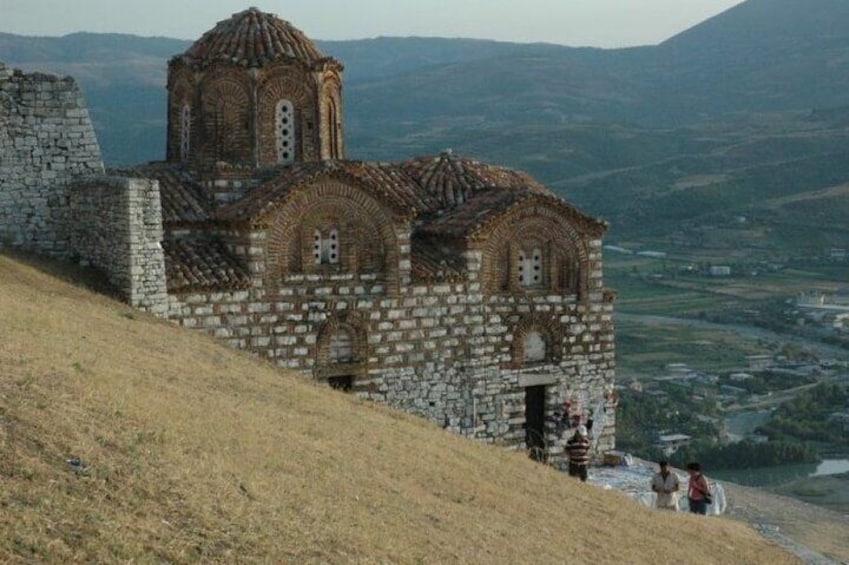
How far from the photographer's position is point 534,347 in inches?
859

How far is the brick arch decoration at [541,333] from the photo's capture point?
2156 cm

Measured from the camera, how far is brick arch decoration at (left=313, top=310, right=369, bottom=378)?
19.8 meters

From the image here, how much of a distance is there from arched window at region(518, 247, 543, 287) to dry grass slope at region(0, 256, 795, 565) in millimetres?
5561

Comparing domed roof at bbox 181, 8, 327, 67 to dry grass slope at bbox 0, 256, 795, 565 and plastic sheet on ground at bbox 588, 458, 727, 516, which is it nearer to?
dry grass slope at bbox 0, 256, 795, 565

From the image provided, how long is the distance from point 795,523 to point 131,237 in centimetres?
1150

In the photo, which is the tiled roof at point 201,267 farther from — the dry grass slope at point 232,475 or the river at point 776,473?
the river at point 776,473

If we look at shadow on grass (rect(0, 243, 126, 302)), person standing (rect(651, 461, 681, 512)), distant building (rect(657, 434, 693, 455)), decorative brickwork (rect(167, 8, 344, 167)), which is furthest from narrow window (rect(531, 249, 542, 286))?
distant building (rect(657, 434, 693, 455))

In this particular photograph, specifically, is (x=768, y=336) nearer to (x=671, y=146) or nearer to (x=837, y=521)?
(x=837, y=521)

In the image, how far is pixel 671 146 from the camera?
133m

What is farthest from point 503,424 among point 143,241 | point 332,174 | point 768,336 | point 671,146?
point 671,146

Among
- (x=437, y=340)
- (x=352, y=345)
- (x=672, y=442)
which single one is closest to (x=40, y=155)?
(x=352, y=345)

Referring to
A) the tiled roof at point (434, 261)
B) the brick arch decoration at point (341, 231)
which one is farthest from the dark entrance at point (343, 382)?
the tiled roof at point (434, 261)

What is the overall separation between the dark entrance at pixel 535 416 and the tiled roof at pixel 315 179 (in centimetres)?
376

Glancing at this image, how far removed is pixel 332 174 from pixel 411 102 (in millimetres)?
162710
